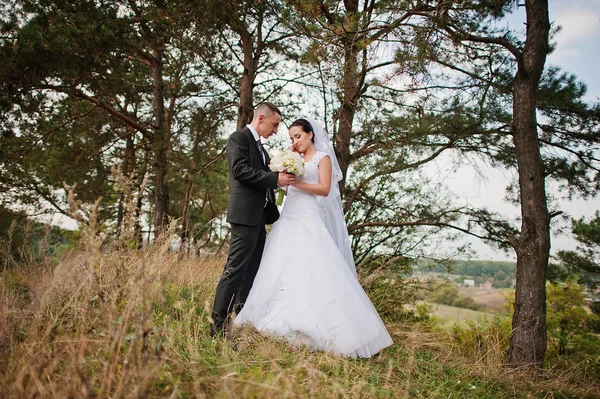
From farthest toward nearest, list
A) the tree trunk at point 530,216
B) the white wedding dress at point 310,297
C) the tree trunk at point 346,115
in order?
the tree trunk at point 346,115
the tree trunk at point 530,216
the white wedding dress at point 310,297

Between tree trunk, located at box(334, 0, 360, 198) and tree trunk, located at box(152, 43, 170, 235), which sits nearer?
tree trunk, located at box(334, 0, 360, 198)

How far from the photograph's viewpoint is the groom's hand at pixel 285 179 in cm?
339

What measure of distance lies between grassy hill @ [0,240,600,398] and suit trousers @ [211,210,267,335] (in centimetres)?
19

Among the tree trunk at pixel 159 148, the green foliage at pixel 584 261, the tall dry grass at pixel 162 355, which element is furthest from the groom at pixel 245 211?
the green foliage at pixel 584 261

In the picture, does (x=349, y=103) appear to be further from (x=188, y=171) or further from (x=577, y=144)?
(x=188, y=171)

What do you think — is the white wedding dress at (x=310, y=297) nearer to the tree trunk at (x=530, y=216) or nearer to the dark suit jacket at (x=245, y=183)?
the dark suit jacket at (x=245, y=183)

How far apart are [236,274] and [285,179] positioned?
0.91 m

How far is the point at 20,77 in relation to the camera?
5301 millimetres

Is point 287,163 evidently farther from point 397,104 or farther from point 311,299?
point 397,104

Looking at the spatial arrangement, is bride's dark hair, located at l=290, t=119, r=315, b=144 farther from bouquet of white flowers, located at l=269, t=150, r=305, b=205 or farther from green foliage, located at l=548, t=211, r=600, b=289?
green foliage, located at l=548, t=211, r=600, b=289

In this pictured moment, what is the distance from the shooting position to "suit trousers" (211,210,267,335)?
10.7 feet

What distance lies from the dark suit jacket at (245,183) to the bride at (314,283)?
11.8 inches

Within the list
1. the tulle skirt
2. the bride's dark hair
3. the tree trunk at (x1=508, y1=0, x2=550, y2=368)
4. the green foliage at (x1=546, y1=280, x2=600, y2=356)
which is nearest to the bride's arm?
the tulle skirt

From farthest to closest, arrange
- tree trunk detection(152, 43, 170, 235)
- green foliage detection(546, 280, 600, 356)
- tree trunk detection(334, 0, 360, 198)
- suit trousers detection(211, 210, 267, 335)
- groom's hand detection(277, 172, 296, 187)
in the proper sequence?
green foliage detection(546, 280, 600, 356) < tree trunk detection(152, 43, 170, 235) < tree trunk detection(334, 0, 360, 198) < groom's hand detection(277, 172, 296, 187) < suit trousers detection(211, 210, 267, 335)
